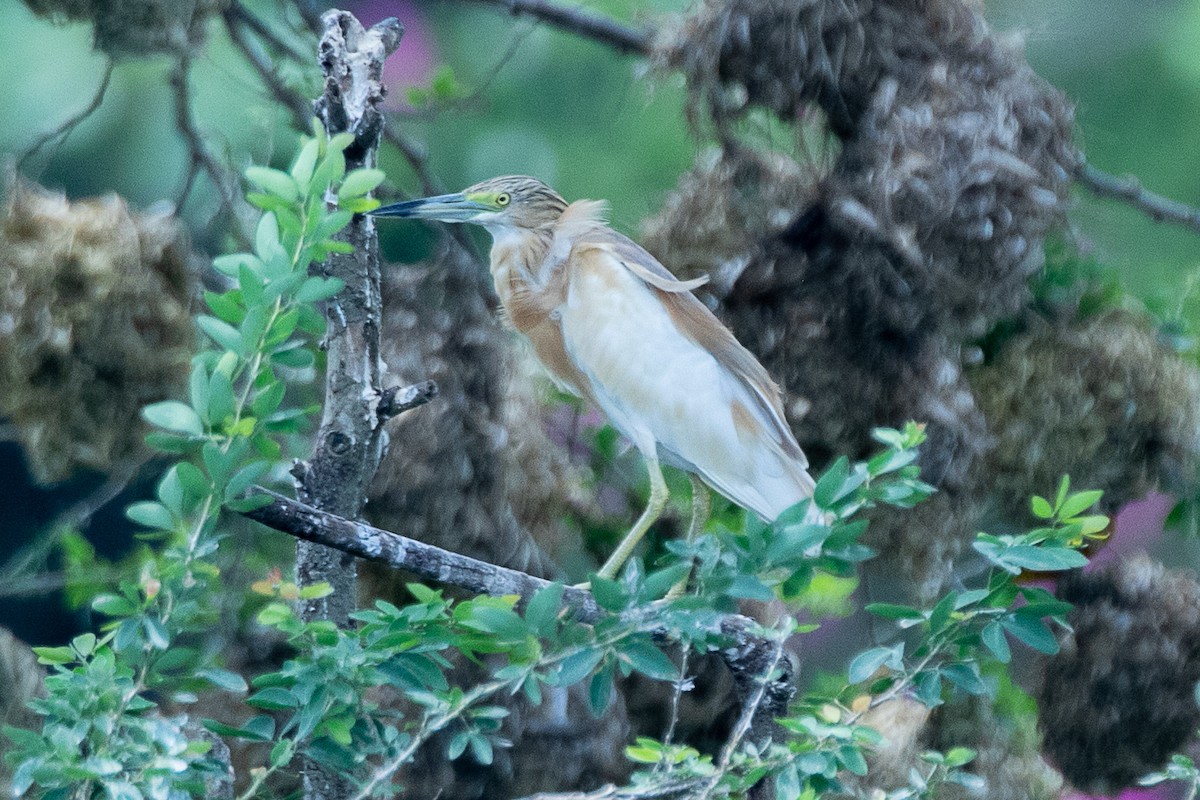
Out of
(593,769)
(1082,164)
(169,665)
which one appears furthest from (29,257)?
(1082,164)

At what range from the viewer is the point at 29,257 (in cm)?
112

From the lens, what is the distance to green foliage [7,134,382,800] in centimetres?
64

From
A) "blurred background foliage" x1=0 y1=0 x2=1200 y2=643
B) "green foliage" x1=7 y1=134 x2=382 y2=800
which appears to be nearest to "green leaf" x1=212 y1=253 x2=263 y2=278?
"green foliage" x1=7 y1=134 x2=382 y2=800

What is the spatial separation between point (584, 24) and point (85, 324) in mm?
617

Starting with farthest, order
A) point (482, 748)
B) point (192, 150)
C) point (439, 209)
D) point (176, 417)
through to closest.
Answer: point (192, 150) → point (439, 209) → point (482, 748) → point (176, 417)

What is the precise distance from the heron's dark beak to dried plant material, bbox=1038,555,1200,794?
727 mm

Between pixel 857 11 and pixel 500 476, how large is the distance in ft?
1.76

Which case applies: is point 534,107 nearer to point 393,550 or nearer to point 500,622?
point 393,550

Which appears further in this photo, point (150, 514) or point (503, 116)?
point (503, 116)

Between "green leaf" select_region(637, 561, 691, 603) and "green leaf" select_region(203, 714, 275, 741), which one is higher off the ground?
"green leaf" select_region(637, 561, 691, 603)

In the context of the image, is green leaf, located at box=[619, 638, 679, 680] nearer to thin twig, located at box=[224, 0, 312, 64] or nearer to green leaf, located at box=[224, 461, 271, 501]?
green leaf, located at box=[224, 461, 271, 501]

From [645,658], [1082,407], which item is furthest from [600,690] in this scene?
[1082,407]

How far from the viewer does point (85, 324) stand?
1.12 meters

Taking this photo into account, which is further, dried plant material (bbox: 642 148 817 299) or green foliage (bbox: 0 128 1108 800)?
dried plant material (bbox: 642 148 817 299)
